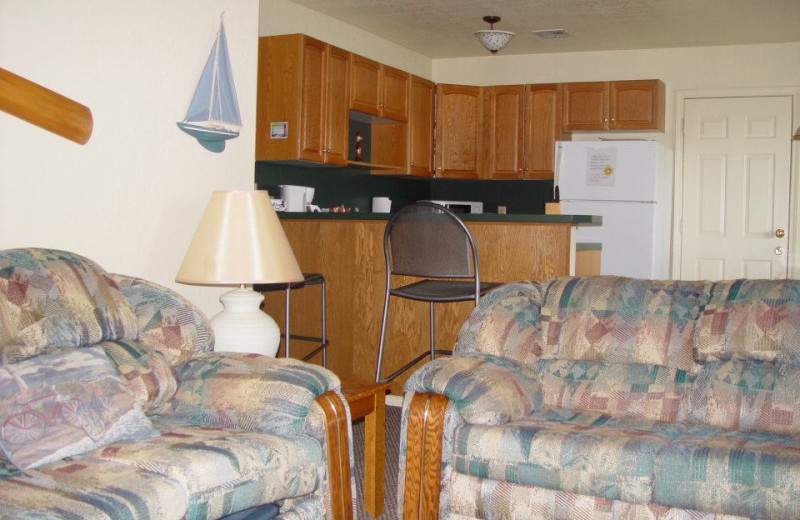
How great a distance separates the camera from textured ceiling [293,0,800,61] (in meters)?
5.64

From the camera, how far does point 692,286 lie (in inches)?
116

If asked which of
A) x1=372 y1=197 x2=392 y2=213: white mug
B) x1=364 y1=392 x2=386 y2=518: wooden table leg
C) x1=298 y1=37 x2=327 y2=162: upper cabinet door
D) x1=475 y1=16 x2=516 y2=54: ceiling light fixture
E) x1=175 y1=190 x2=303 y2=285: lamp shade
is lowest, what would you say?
x1=364 y1=392 x2=386 y2=518: wooden table leg

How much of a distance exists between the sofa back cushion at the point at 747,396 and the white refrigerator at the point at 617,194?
3431 millimetres

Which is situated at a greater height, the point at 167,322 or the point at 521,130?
the point at 521,130

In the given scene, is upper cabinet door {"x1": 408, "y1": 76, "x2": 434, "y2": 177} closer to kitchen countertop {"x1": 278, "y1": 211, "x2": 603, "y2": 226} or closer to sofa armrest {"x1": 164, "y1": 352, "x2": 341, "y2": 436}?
kitchen countertop {"x1": 278, "y1": 211, "x2": 603, "y2": 226}

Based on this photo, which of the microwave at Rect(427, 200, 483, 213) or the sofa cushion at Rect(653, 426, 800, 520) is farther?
the microwave at Rect(427, 200, 483, 213)

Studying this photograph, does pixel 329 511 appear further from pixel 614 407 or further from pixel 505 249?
pixel 505 249

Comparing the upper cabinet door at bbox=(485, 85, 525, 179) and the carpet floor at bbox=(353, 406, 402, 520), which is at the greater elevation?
the upper cabinet door at bbox=(485, 85, 525, 179)

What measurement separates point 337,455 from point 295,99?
3.34 metres

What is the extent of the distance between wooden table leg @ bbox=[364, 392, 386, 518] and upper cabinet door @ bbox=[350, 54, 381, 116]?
11.2 ft

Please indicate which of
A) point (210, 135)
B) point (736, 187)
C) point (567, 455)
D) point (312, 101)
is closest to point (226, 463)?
point (567, 455)

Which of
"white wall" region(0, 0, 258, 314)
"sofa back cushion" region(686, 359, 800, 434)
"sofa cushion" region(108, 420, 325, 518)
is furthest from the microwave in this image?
"sofa cushion" region(108, 420, 325, 518)

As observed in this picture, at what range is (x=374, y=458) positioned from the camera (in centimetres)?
283

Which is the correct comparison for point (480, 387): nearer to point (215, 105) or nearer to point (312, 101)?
point (215, 105)
